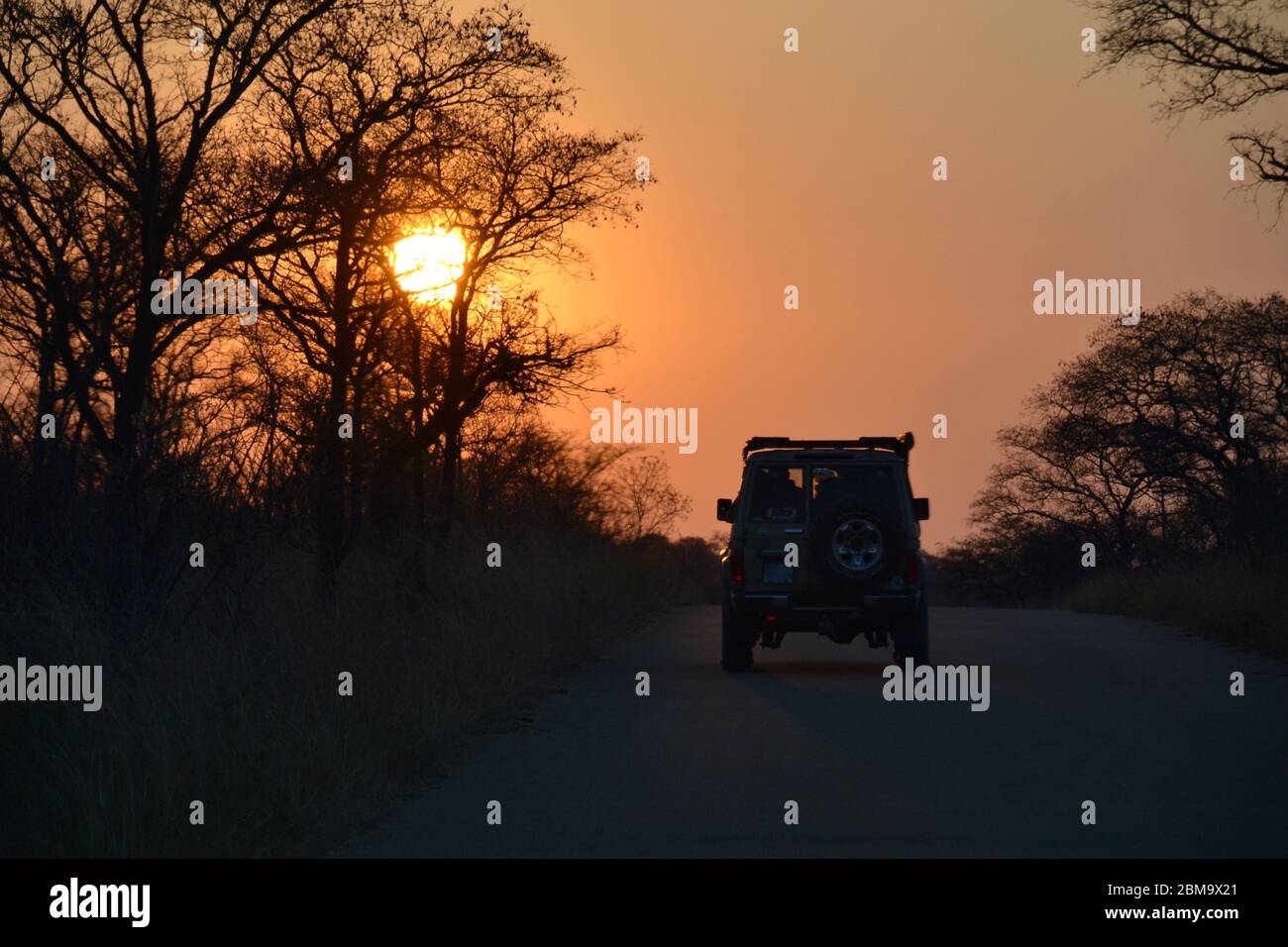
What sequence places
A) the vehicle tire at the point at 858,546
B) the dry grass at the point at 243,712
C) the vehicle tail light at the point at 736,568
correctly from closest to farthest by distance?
the dry grass at the point at 243,712 → the vehicle tire at the point at 858,546 → the vehicle tail light at the point at 736,568

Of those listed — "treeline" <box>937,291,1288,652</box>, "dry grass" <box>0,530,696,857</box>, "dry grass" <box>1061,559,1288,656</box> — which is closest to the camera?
"dry grass" <box>0,530,696,857</box>

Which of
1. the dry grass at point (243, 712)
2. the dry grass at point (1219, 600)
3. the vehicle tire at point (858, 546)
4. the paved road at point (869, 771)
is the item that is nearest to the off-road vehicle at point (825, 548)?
the vehicle tire at point (858, 546)

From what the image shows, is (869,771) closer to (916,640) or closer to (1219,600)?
(916,640)

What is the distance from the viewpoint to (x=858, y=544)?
19375 mm

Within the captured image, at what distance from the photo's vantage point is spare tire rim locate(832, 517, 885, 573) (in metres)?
19.3

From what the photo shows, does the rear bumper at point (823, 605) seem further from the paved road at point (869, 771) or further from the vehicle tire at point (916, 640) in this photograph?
the paved road at point (869, 771)

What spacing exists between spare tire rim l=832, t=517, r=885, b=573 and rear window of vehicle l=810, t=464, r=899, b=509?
2.00ft

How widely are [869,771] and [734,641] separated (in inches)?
299

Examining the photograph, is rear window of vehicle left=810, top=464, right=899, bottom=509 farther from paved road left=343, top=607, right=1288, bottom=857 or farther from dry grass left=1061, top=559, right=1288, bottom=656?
dry grass left=1061, top=559, right=1288, bottom=656

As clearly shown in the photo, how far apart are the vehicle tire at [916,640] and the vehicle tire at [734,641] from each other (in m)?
1.59

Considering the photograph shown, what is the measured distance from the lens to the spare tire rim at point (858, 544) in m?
19.3

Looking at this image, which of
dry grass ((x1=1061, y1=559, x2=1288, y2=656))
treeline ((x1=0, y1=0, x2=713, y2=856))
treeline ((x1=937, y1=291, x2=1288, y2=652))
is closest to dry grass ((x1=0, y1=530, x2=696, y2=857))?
treeline ((x1=0, y1=0, x2=713, y2=856))

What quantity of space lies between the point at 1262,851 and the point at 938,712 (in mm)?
6357
